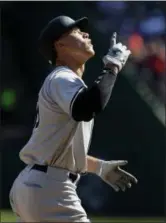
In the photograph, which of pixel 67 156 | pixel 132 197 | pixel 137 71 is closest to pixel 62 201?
pixel 67 156

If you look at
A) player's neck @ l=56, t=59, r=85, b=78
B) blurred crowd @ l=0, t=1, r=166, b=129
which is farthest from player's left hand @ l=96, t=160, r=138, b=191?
blurred crowd @ l=0, t=1, r=166, b=129

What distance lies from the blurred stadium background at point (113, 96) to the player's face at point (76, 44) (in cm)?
637

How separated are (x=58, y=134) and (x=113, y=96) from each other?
23.4 feet

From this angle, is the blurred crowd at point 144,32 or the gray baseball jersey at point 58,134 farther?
the blurred crowd at point 144,32

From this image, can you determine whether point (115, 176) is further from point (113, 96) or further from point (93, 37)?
point (93, 37)

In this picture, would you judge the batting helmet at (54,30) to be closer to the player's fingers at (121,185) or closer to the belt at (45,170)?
the belt at (45,170)

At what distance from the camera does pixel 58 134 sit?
4516 mm

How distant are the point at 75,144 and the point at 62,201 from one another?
1.15ft

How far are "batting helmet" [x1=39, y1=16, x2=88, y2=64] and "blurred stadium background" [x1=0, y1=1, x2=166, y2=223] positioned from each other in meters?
6.31

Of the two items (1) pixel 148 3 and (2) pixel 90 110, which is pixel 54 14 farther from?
(2) pixel 90 110

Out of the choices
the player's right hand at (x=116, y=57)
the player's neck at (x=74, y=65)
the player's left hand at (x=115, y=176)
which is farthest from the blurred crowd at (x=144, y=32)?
the player's right hand at (x=116, y=57)

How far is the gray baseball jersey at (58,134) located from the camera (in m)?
4.50

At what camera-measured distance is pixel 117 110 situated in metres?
11.6

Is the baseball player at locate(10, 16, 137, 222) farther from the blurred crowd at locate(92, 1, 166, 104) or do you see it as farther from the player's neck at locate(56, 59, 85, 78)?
the blurred crowd at locate(92, 1, 166, 104)
